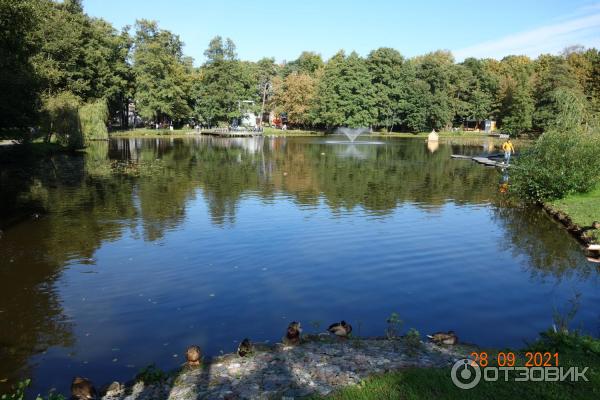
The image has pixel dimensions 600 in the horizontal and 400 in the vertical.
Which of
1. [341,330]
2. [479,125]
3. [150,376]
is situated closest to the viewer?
[150,376]

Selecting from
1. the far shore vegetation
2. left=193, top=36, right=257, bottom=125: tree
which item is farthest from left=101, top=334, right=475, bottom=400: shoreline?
left=193, top=36, right=257, bottom=125: tree

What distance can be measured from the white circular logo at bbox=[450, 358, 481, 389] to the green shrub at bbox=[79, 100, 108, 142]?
5392 cm

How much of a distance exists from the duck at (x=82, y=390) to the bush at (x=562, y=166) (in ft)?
74.6

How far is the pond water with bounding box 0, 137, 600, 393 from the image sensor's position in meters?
10.2

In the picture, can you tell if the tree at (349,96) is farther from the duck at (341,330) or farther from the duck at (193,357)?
the duck at (193,357)

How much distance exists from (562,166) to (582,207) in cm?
288

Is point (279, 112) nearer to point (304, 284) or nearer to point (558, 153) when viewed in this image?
point (558, 153)

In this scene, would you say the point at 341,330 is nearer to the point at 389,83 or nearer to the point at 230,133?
the point at 230,133

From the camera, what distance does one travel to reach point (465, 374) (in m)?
A: 7.00

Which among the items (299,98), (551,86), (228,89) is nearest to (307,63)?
(299,98)

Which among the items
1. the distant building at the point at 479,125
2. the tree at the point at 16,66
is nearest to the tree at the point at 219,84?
the distant building at the point at 479,125

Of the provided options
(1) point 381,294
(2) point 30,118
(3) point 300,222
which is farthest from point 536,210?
(2) point 30,118

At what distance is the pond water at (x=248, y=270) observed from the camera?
1020 cm

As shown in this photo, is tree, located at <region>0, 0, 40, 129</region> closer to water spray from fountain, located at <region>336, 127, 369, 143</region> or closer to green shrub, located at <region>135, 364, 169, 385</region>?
green shrub, located at <region>135, 364, 169, 385</region>
